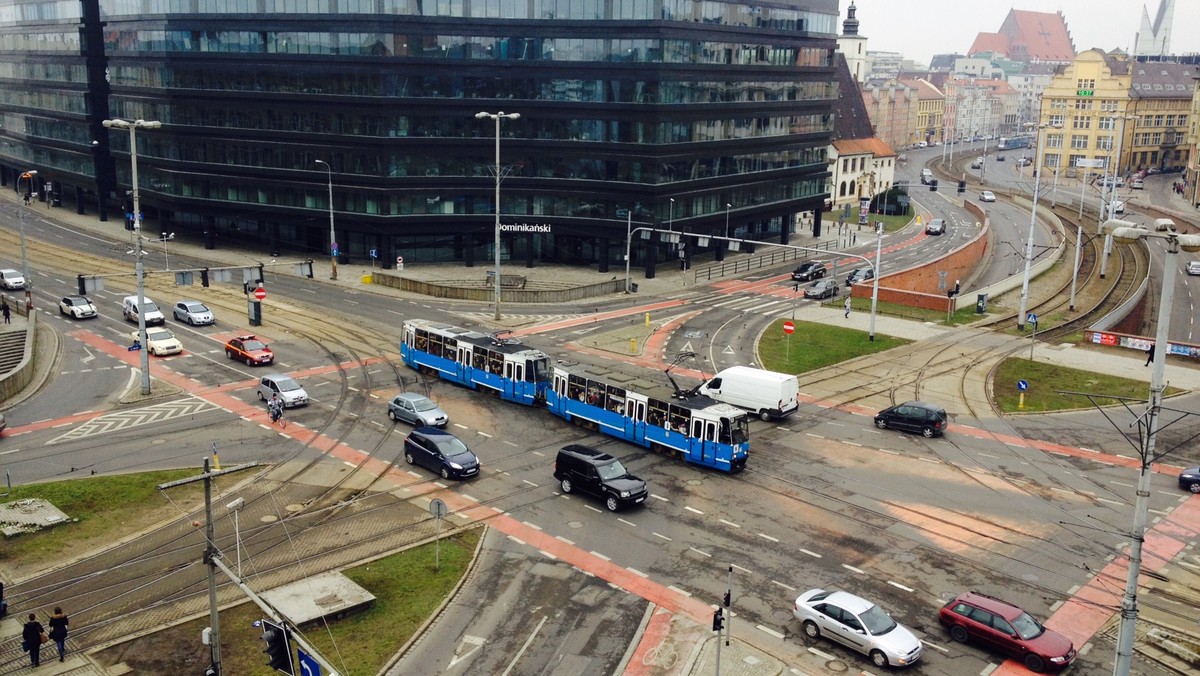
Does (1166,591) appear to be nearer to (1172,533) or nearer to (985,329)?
(1172,533)

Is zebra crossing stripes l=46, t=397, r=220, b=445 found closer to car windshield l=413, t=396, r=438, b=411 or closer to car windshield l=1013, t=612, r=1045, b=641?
car windshield l=413, t=396, r=438, b=411

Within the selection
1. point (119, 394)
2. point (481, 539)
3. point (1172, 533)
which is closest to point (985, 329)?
point (1172, 533)

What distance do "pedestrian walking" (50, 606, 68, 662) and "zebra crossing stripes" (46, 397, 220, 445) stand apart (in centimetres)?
2066

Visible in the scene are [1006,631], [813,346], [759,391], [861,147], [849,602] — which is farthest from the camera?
[861,147]

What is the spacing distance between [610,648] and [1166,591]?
1878 centimetres

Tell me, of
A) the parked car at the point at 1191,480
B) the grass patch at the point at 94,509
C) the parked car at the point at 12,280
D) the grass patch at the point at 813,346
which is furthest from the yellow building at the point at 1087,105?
the grass patch at the point at 94,509

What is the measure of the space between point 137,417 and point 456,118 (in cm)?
4724

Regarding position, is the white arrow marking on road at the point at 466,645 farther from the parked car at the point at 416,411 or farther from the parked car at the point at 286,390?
the parked car at the point at 286,390

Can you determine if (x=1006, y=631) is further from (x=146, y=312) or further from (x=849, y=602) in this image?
(x=146, y=312)

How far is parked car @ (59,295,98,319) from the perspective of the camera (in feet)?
230

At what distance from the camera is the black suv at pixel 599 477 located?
1518 inches

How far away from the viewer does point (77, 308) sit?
7031 centimetres

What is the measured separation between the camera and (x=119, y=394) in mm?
53406

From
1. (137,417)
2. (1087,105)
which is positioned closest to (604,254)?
(137,417)
